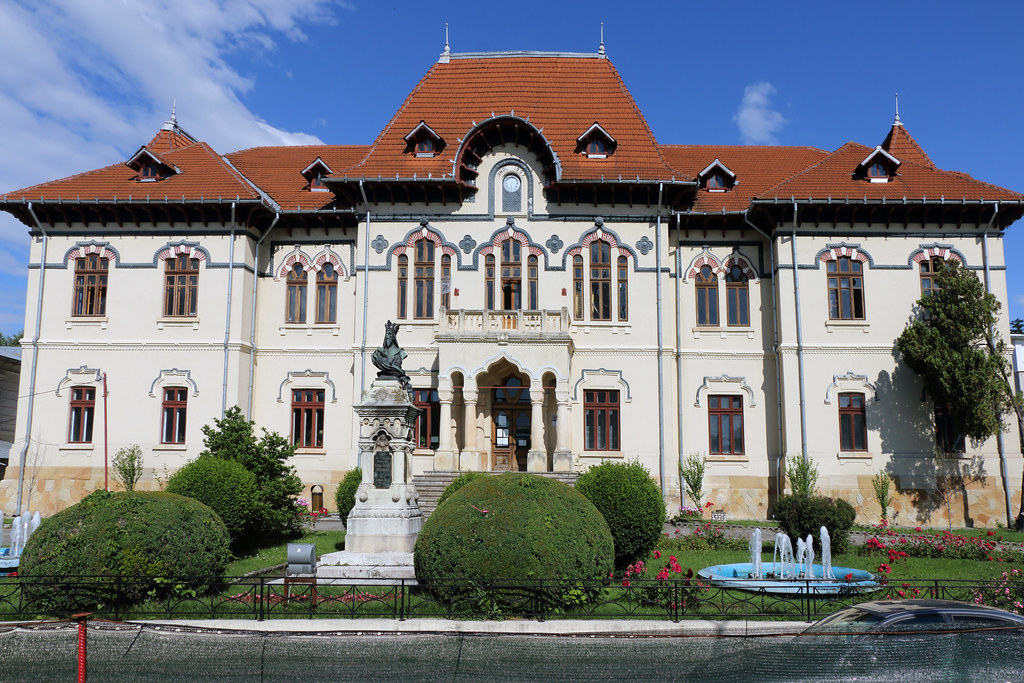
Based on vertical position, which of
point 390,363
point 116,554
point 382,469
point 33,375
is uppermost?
point 33,375

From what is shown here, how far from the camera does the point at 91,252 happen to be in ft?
85.7

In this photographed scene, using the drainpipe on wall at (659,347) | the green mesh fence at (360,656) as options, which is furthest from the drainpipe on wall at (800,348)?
the green mesh fence at (360,656)

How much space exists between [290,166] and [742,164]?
16.5m

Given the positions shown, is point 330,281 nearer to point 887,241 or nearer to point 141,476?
point 141,476

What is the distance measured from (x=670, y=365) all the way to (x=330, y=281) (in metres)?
11.5

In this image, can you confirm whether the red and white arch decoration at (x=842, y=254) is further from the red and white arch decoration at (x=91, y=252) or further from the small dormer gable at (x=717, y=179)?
the red and white arch decoration at (x=91, y=252)

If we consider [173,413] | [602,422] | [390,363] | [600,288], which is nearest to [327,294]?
[173,413]

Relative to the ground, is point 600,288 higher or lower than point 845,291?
higher

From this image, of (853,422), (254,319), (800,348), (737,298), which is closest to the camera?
(853,422)

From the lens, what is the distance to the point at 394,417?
52.5 ft

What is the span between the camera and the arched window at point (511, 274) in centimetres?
2572

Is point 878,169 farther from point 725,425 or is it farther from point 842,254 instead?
point 725,425

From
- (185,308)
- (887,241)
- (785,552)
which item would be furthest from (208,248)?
(887,241)

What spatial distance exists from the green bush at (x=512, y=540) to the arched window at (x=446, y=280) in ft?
48.7
